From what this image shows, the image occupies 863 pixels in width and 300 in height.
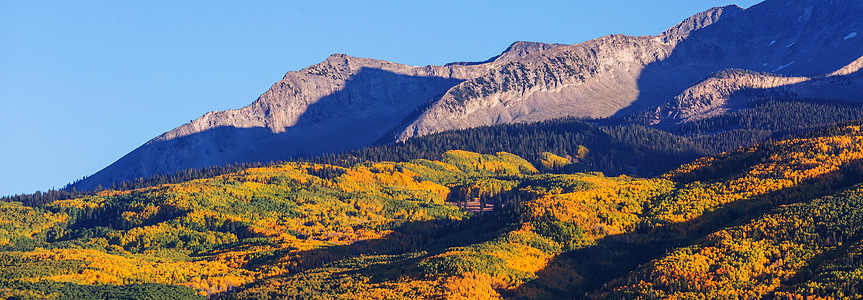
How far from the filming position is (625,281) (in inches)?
7589

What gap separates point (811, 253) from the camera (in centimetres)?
18988

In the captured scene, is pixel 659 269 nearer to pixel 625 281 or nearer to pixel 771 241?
pixel 625 281

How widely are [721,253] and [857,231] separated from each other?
24107 mm

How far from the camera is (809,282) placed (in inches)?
6845

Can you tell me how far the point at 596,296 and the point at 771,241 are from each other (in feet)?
111

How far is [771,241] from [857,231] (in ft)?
47.8

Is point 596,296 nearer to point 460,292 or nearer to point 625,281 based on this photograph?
point 625,281

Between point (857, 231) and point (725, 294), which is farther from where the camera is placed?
point (857, 231)

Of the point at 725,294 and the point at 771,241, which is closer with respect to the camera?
the point at 725,294

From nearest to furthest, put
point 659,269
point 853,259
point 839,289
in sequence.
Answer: point 839,289, point 853,259, point 659,269

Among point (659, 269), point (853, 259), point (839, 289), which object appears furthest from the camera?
point (659, 269)

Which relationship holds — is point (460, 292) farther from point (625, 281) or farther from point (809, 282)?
point (809, 282)

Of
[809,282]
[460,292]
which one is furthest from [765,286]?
[460,292]

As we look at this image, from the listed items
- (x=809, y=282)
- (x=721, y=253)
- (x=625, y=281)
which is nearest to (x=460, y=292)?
(x=625, y=281)
